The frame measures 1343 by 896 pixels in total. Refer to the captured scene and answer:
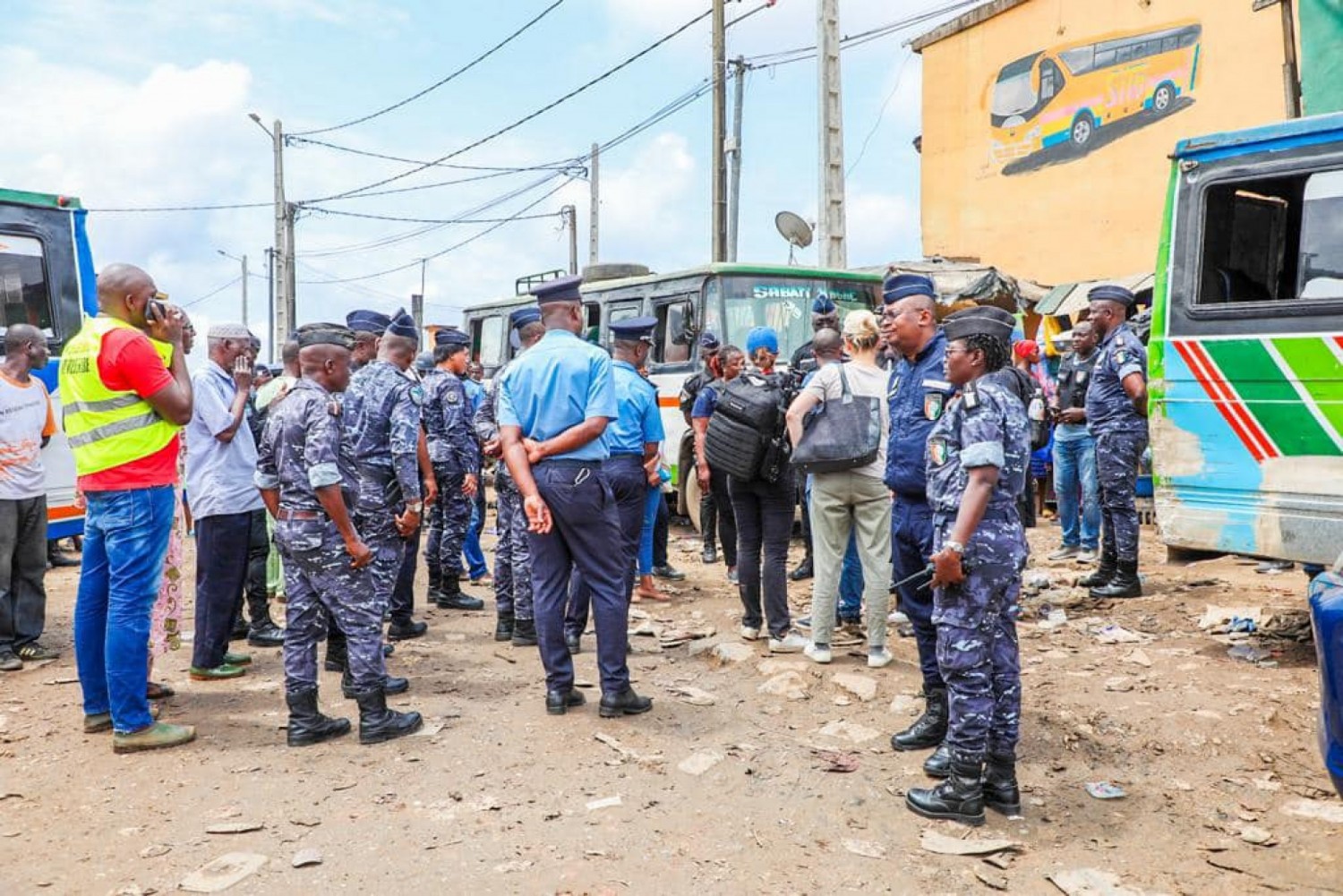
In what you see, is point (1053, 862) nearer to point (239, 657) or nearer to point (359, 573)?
point (359, 573)

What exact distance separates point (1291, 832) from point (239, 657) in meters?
4.95

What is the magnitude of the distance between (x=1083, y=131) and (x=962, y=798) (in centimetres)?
1796

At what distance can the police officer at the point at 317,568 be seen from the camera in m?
4.27

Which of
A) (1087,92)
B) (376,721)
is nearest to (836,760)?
(376,721)

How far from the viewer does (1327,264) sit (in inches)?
195

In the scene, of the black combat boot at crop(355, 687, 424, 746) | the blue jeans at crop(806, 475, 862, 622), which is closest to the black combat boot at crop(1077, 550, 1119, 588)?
the blue jeans at crop(806, 475, 862, 622)

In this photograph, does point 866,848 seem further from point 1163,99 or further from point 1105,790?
point 1163,99

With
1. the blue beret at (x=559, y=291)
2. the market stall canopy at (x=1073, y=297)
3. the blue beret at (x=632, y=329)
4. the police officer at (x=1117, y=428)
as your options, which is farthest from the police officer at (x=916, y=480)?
the market stall canopy at (x=1073, y=297)

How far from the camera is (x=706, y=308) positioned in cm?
925

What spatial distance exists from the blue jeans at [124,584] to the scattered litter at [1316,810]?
4.53 metres

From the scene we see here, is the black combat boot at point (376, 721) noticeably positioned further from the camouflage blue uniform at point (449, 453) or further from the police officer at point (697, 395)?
the police officer at point (697, 395)

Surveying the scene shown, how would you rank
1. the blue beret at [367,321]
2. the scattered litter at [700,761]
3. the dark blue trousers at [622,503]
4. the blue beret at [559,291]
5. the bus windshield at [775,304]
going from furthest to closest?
the bus windshield at [775,304] < the blue beret at [367,321] < the dark blue trousers at [622,503] < the blue beret at [559,291] < the scattered litter at [700,761]

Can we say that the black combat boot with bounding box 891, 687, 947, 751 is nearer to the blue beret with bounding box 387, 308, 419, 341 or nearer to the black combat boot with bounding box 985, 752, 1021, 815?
the black combat boot with bounding box 985, 752, 1021, 815

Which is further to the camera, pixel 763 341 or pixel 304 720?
pixel 763 341
